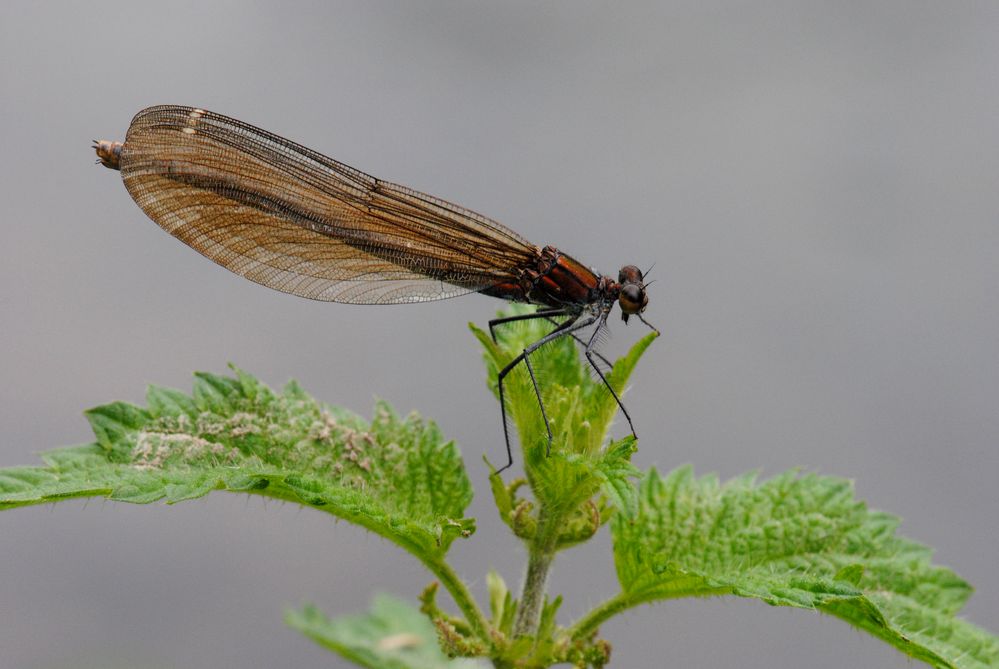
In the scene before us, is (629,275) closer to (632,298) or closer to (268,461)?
(632,298)

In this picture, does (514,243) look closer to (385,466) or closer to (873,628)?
(385,466)

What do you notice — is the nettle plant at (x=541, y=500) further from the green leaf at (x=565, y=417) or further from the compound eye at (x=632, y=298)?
the compound eye at (x=632, y=298)

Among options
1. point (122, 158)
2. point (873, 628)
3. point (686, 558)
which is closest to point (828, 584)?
point (873, 628)

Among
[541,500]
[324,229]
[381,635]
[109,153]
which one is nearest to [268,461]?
[541,500]

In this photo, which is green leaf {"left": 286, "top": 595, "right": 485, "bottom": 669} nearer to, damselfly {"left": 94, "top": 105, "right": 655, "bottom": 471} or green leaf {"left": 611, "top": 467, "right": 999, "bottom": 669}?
green leaf {"left": 611, "top": 467, "right": 999, "bottom": 669}

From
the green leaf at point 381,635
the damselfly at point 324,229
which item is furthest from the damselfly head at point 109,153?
the green leaf at point 381,635
